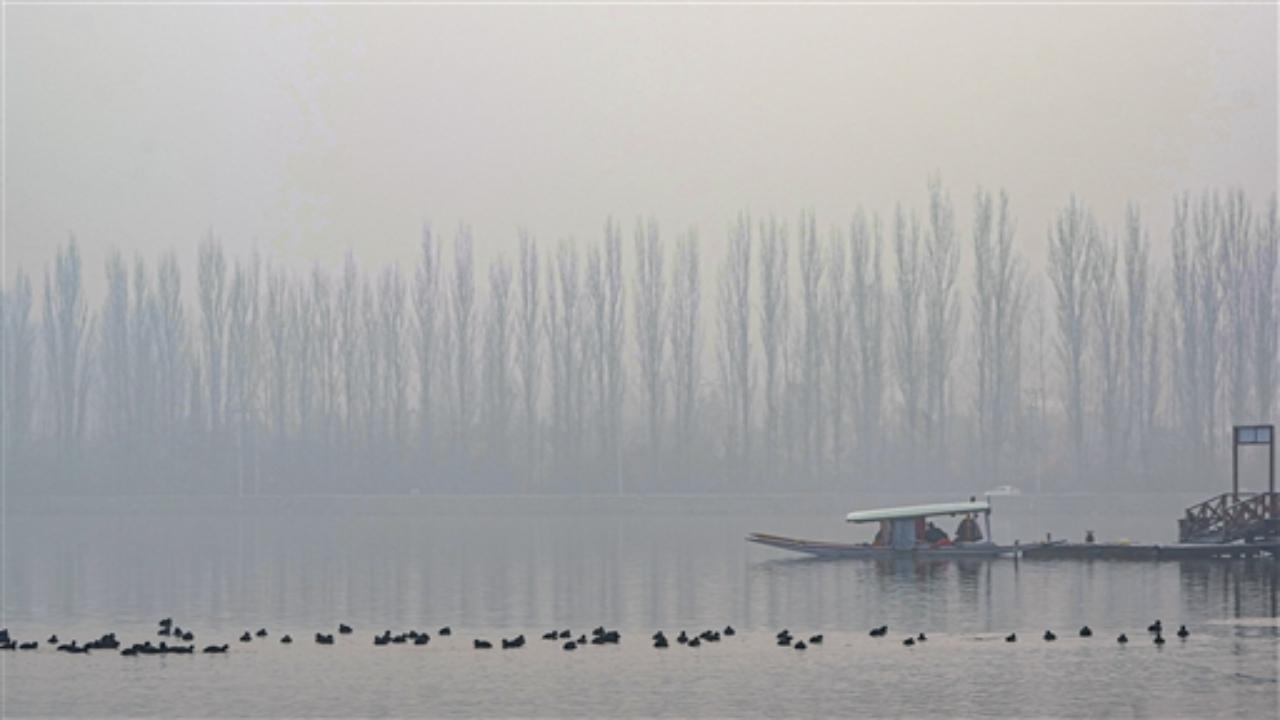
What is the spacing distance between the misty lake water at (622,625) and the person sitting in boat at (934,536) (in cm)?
108

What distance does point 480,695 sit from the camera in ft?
86.4

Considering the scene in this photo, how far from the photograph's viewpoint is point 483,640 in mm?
32469

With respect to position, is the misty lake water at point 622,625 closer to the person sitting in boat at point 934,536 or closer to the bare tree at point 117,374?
the person sitting in boat at point 934,536

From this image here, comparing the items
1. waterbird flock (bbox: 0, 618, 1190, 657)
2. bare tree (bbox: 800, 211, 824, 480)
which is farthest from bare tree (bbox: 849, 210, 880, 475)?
waterbird flock (bbox: 0, 618, 1190, 657)

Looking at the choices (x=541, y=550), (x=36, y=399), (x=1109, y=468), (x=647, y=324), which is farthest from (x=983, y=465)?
(x=36, y=399)

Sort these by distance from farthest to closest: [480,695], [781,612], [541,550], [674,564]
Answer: [541,550], [674,564], [781,612], [480,695]

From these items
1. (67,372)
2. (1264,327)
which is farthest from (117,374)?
(1264,327)

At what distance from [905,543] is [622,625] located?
1955cm

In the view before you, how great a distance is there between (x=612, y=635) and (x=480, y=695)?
6.37 m

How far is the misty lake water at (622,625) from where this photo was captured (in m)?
Result: 26.0

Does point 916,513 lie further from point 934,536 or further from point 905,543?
point 934,536

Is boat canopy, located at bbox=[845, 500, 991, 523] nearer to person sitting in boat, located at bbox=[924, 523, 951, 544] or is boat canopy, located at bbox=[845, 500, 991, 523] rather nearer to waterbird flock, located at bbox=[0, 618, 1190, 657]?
person sitting in boat, located at bbox=[924, 523, 951, 544]

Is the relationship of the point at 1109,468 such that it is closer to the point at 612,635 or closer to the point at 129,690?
the point at 612,635

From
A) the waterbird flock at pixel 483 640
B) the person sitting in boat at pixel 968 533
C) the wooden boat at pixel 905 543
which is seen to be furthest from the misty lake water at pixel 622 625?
the person sitting in boat at pixel 968 533
